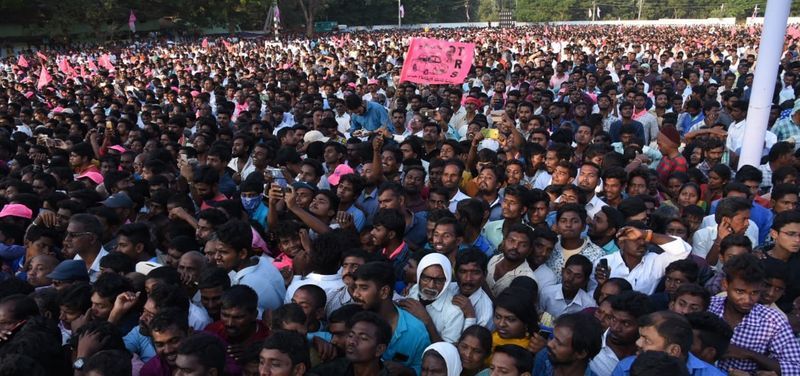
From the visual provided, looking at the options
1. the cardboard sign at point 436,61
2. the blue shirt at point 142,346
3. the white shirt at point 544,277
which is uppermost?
the cardboard sign at point 436,61

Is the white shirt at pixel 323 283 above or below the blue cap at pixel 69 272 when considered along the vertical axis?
below

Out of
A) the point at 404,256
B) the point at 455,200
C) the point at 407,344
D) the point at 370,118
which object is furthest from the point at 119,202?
the point at 370,118

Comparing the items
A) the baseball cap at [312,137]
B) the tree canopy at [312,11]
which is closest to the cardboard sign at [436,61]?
the baseball cap at [312,137]

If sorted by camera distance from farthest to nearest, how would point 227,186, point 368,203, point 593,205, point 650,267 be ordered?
point 227,186, point 368,203, point 593,205, point 650,267

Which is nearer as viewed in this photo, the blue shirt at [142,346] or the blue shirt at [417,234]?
the blue shirt at [142,346]

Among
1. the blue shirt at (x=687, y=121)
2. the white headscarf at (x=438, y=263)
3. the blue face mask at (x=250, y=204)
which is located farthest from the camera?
the blue shirt at (x=687, y=121)

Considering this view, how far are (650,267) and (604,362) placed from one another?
106cm

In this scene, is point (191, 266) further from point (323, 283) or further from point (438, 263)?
point (438, 263)

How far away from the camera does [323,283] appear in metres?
3.54

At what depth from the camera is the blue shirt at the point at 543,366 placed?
287 cm

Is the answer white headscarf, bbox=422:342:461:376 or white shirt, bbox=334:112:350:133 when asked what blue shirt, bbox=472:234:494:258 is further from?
white shirt, bbox=334:112:350:133

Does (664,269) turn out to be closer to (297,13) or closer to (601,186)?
(601,186)

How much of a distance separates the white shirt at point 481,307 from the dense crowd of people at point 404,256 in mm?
16

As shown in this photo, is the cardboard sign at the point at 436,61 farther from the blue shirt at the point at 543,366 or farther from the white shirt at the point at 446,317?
the blue shirt at the point at 543,366
